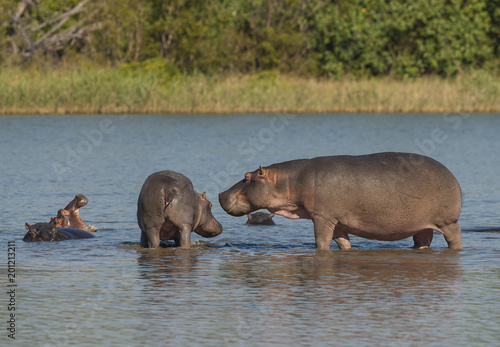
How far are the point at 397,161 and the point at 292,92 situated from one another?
25156 mm

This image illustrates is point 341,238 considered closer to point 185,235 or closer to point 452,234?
point 452,234

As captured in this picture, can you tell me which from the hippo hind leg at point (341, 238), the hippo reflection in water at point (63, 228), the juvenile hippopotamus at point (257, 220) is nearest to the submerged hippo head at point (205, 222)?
the hippo hind leg at point (341, 238)

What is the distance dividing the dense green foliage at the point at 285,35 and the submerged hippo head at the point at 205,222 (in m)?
32.8

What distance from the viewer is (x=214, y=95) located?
33250mm

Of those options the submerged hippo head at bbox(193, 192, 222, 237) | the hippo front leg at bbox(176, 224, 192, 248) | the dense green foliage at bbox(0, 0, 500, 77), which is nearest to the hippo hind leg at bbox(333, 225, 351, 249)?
the submerged hippo head at bbox(193, 192, 222, 237)

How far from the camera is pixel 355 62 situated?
4628 centimetres

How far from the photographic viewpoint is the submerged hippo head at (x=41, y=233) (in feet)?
32.8

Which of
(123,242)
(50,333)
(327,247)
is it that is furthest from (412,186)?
(50,333)

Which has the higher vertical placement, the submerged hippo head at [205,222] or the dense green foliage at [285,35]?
the dense green foliage at [285,35]

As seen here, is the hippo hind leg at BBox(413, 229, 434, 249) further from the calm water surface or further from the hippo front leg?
the hippo front leg

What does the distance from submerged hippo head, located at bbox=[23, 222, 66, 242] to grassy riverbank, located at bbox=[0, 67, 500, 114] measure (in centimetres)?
2196

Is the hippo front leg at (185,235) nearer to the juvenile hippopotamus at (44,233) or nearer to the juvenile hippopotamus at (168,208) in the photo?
the juvenile hippopotamus at (168,208)

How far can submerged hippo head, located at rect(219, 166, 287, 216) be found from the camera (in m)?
9.24

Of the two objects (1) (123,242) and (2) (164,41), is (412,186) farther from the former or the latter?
(2) (164,41)
